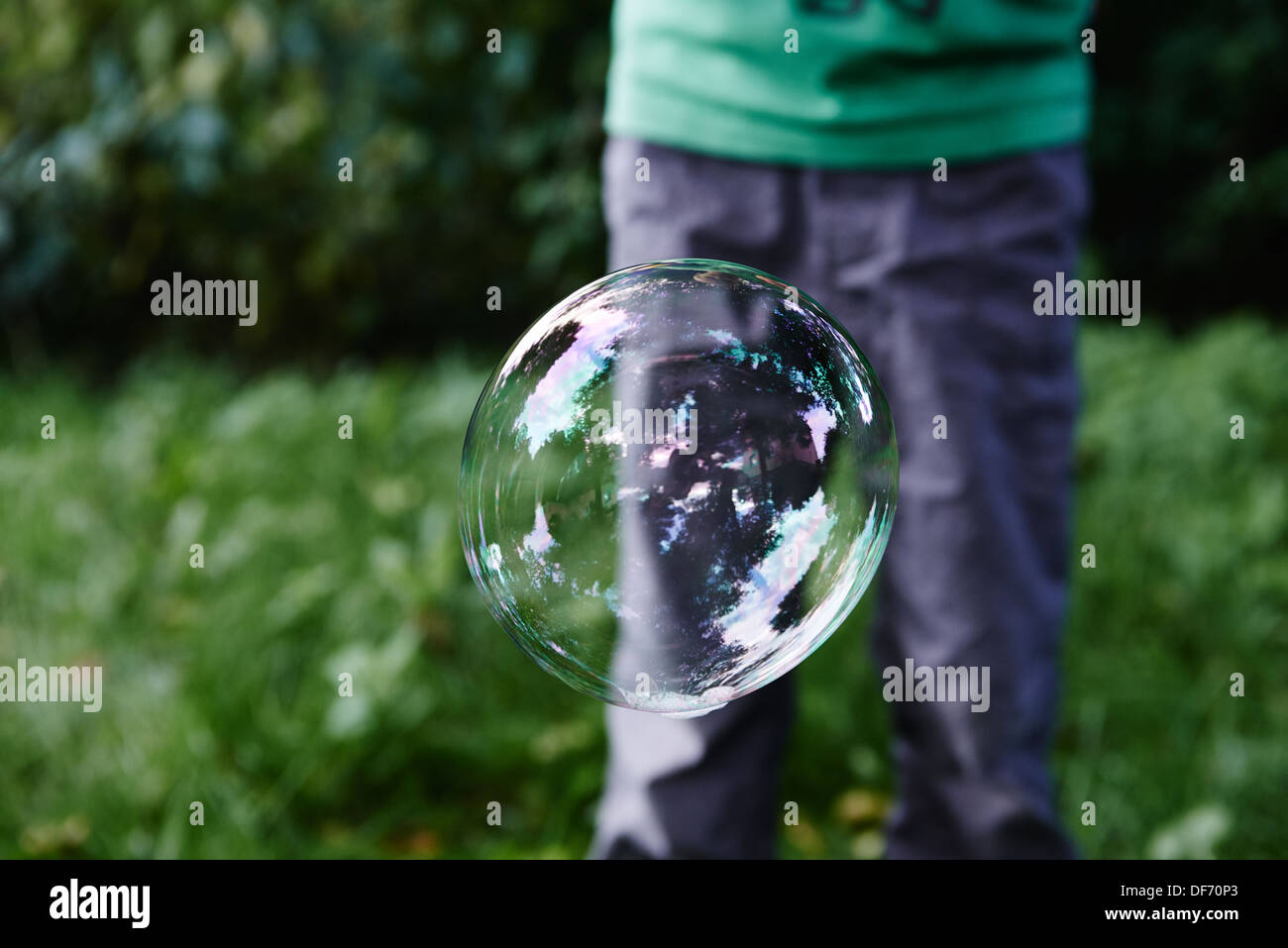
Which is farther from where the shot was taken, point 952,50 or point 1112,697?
point 1112,697

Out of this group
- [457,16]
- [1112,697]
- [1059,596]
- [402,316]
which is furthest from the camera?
[402,316]

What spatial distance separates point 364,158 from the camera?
173 inches

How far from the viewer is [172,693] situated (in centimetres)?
259

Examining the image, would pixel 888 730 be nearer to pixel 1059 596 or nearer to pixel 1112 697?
pixel 1112 697

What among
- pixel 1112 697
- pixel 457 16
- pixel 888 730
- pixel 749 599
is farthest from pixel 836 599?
pixel 457 16

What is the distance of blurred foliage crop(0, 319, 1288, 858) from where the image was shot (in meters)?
2.31

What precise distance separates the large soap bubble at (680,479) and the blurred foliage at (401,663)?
3.72ft

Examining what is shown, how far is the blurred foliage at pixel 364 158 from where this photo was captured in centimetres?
413

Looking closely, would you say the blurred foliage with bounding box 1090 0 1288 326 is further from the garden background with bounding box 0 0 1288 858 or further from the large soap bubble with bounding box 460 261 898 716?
the large soap bubble with bounding box 460 261 898 716
